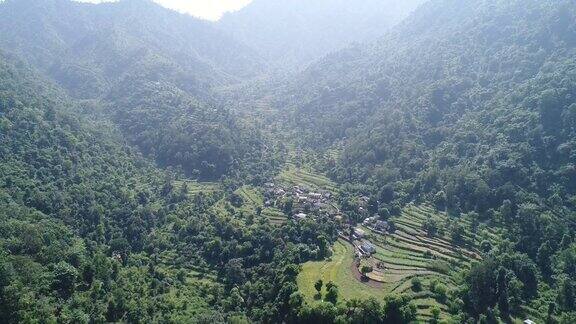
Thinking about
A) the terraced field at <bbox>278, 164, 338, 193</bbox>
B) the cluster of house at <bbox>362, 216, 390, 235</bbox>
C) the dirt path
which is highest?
the terraced field at <bbox>278, 164, 338, 193</bbox>

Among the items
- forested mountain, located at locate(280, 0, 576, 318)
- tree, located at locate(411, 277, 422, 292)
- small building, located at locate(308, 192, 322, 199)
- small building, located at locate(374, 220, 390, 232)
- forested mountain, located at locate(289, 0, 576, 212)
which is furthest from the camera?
small building, located at locate(308, 192, 322, 199)

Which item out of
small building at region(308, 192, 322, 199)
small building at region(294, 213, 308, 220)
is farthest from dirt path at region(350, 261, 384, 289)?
small building at region(308, 192, 322, 199)

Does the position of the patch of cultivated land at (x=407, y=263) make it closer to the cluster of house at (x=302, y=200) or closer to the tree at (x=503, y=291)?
the tree at (x=503, y=291)

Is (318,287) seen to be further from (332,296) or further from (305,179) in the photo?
(305,179)

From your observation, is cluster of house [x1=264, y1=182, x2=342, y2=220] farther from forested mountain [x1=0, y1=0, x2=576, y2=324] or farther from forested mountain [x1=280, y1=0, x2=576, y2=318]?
forested mountain [x1=280, y1=0, x2=576, y2=318]

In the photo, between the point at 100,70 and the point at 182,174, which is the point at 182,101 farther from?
the point at 100,70

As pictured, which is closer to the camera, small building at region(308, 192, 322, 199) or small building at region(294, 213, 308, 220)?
small building at region(294, 213, 308, 220)

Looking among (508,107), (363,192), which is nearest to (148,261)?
(363,192)
